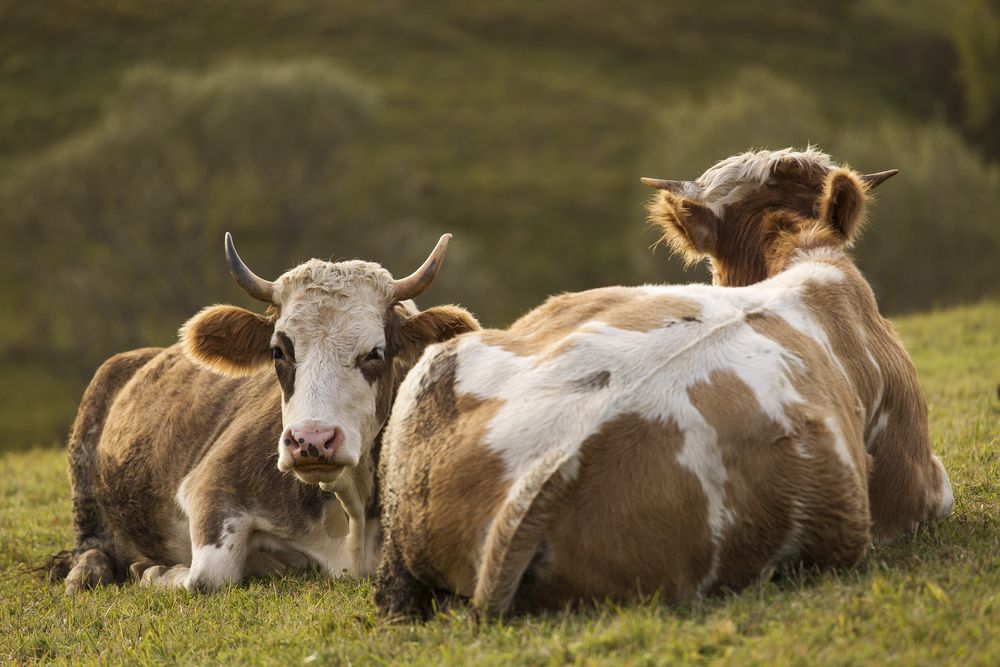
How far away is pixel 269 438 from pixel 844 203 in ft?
13.0

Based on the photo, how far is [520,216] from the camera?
182ft

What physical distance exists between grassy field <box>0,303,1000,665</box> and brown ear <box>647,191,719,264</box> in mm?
2174

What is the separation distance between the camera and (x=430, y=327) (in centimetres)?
719

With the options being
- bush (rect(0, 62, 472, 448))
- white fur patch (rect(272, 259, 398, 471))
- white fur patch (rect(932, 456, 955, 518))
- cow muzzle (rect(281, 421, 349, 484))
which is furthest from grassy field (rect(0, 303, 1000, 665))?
bush (rect(0, 62, 472, 448))

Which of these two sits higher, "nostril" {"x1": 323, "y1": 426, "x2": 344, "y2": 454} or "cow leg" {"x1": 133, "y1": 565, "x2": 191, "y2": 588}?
"nostril" {"x1": 323, "y1": 426, "x2": 344, "y2": 454}

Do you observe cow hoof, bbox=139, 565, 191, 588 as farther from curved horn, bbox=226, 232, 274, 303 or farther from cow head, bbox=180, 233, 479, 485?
curved horn, bbox=226, 232, 274, 303

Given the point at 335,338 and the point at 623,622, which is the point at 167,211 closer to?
the point at 335,338

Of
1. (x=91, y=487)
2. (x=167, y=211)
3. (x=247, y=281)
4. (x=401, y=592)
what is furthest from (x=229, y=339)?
(x=167, y=211)

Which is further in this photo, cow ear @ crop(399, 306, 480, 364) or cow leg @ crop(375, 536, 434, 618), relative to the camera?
cow ear @ crop(399, 306, 480, 364)

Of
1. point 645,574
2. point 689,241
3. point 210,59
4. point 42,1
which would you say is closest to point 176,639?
point 645,574

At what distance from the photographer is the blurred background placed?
40.4 metres

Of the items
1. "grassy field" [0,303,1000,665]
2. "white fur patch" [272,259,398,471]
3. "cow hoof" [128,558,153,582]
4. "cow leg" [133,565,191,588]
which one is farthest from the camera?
"cow hoof" [128,558,153,582]

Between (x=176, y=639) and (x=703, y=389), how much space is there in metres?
2.97

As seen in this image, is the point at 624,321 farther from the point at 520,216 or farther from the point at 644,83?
the point at 644,83
